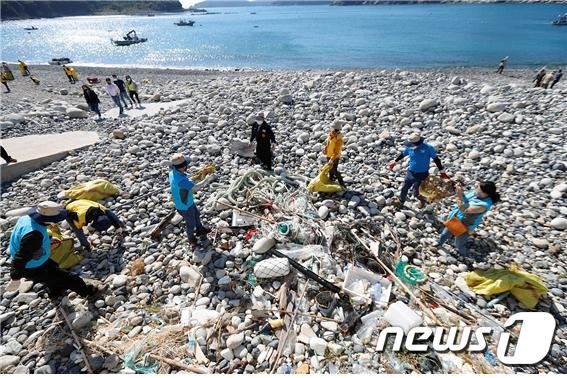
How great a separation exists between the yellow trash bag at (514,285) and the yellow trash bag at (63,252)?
6823 millimetres

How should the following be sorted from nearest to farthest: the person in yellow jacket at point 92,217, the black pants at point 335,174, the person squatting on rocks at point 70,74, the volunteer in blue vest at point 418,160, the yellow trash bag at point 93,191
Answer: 1. the person in yellow jacket at point 92,217
2. the volunteer in blue vest at point 418,160
3. the black pants at point 335,174
4. the yellow trash bag at point 93,191
5. the person squatting on rocks at point 70,74

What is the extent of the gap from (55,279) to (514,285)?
6825 mm

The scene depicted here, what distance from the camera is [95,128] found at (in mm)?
12516

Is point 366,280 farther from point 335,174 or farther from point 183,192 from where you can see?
point 183,192

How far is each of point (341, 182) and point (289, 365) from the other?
4.17 m

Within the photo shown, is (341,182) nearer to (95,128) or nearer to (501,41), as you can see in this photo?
(95,128)

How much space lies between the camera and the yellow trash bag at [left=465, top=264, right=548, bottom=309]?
448cm

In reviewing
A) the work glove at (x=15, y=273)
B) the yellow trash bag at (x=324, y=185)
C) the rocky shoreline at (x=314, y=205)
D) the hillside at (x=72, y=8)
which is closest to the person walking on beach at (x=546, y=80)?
the rocky shoreline at (x=314, y=205)

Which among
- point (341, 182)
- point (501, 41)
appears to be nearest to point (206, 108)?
point (341, 182)

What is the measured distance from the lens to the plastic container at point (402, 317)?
4105mm

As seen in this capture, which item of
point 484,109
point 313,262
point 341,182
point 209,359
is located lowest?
point 209,359

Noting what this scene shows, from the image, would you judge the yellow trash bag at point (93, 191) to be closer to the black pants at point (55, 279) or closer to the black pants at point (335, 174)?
the black pants at point (55, 279)

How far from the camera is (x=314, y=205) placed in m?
6.73

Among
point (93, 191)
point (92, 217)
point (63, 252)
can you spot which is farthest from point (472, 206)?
point (93, 191)
